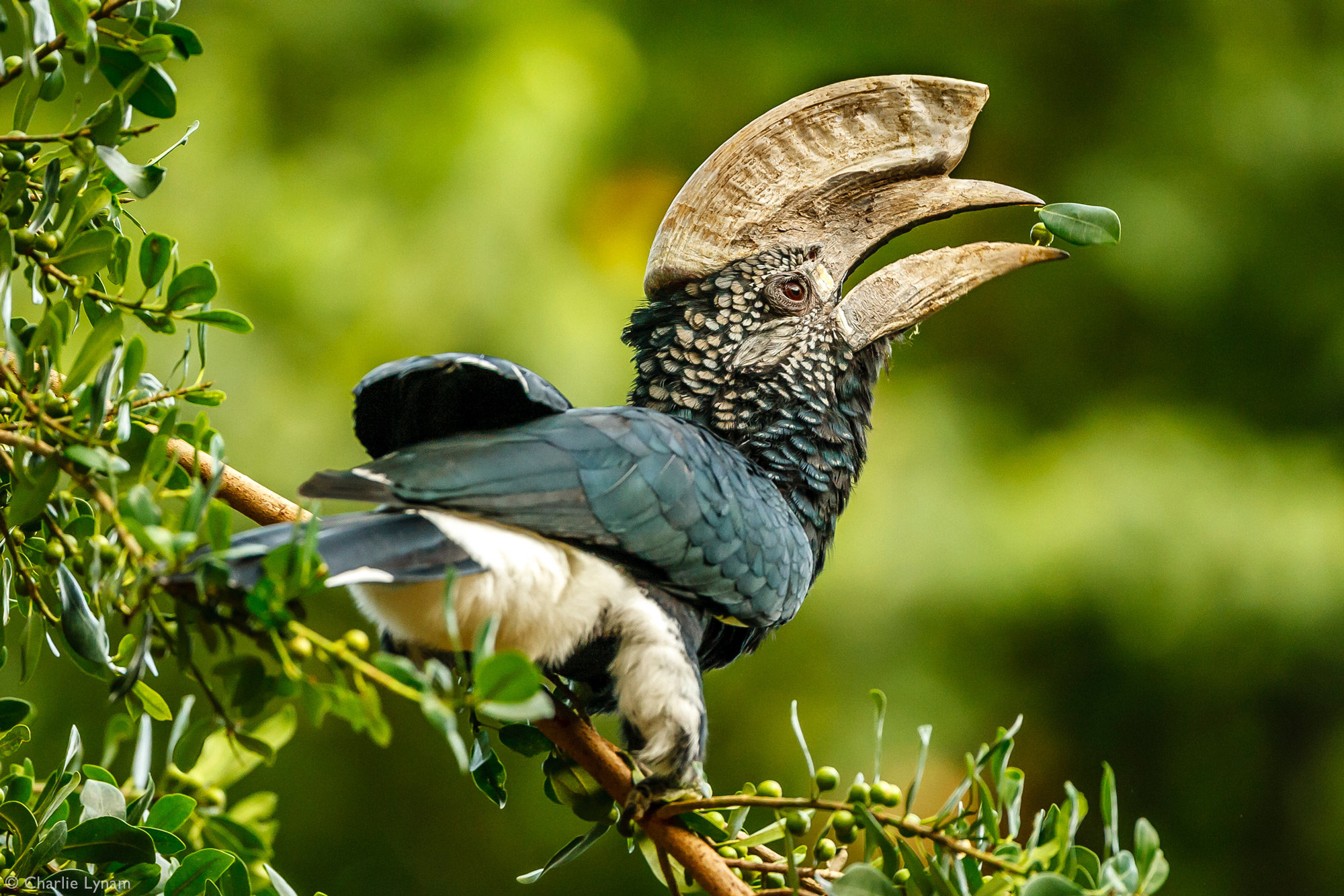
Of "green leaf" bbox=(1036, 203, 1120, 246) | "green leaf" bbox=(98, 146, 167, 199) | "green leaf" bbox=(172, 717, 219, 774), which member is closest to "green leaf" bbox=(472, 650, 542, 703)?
"green leaf" bbox=(172, 717, 219, 774)

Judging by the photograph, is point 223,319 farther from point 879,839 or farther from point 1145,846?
point 1145,846

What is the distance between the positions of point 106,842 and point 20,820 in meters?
0.06

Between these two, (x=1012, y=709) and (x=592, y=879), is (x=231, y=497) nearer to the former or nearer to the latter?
(x=592, y=879)

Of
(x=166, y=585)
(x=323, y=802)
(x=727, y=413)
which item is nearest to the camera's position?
(x=166, y=585)

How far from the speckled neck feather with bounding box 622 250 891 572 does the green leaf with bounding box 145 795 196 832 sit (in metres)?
0.69

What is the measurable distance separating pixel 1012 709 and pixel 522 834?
5.35 ft

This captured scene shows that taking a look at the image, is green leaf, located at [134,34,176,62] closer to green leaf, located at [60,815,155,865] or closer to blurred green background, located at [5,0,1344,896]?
green leaf, located at [60,815,155,865]

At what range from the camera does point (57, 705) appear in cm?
307

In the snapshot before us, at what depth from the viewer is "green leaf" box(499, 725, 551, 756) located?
1.09m

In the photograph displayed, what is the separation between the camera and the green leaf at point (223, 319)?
0.85 meters

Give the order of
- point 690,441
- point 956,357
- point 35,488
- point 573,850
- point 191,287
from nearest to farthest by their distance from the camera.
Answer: point 35,488
point 191,287
point 573,850
point 690,441
point 956,357

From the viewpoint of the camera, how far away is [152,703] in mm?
933

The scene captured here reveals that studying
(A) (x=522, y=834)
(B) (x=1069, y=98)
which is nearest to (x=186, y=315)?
(A) (x=522, y=834)

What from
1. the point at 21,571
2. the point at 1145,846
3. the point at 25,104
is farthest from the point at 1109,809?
the point at 25,104
